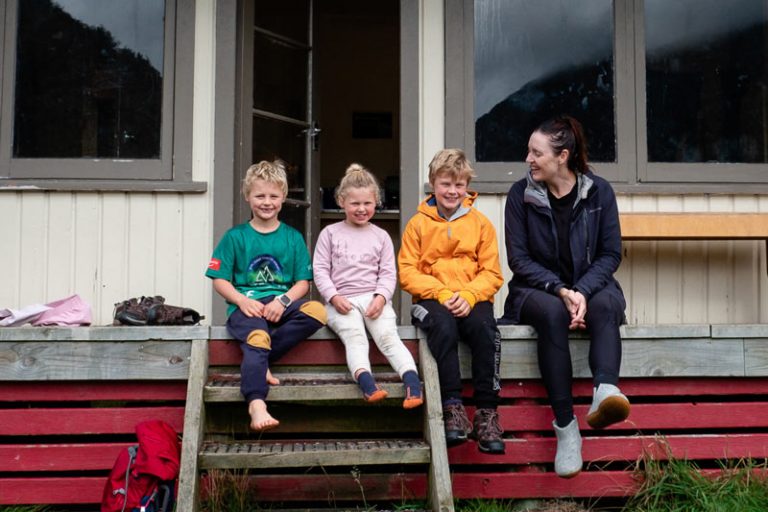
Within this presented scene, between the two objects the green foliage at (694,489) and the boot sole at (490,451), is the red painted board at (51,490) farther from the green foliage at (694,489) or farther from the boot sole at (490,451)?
the green foliage at (694,489)

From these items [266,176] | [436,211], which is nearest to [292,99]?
[266,176]

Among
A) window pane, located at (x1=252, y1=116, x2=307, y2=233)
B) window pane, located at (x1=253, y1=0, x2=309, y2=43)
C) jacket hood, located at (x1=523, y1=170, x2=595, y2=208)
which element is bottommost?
jacket hood, located at (x1=523, y1=170, x2=595, y2=208)

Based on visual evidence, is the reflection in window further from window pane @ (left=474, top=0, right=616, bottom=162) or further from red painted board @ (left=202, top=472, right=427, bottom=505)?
red painted board @ (left=202, top=472, right=427, bottom=505)

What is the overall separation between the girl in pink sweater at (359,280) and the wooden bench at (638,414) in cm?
35

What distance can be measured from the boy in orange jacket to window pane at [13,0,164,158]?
1683 millimetres

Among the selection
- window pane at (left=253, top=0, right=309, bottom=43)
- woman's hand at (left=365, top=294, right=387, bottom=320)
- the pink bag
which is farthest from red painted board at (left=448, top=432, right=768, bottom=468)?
window pane at (left=253, top=0, right=309, bottom=43)

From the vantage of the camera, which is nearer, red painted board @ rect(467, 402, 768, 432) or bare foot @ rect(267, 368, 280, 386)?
bare foot @ rect(267, 368, 280, 386)

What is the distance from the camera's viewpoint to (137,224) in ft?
13.4

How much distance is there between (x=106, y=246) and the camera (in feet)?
13.4

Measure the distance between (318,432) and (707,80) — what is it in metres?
2.93

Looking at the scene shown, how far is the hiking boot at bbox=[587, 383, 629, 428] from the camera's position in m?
2.87

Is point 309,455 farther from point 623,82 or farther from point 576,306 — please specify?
point 623,82

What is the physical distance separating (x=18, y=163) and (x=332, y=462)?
245cm

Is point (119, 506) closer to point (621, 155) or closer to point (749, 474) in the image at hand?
point (749, 474)
